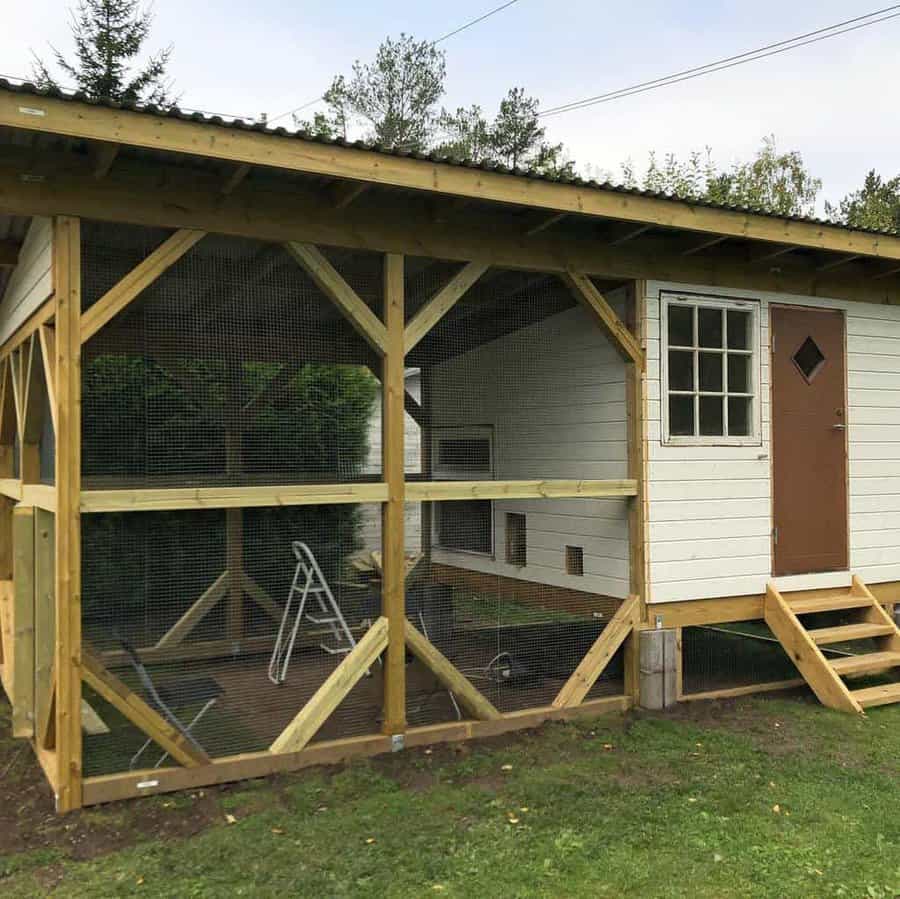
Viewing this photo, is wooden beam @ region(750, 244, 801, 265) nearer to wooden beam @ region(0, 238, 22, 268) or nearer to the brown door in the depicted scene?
the brown door

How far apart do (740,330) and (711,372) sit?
1.20 ft

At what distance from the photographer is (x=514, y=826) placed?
11.3 feet

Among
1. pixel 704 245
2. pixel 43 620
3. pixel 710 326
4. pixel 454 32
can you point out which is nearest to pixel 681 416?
pixel 710 326

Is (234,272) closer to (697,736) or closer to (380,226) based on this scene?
(380,226)

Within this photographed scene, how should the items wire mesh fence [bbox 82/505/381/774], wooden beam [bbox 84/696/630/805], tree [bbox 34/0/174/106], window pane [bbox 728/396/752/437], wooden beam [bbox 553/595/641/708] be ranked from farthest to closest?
tree [bbox 34/0/174/106], window pane [bbox 728/396/752/437], wooden beam [bbox 553/595/641/708], wire mesh fence [bbox 82/505/381/774], wooden beam [bbox 84/696/630/805]

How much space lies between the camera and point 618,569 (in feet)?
16.9

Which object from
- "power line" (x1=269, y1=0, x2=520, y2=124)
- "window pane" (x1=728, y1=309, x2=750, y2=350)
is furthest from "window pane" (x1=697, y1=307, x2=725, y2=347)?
"power line" (x1=269, y1=0, x2=520, y2=124)

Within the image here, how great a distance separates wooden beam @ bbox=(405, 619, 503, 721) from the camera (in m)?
4.37

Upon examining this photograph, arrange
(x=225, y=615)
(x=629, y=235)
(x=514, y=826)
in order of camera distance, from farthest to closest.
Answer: (x=225, y=615)
(x=629, y=235)
(x=514, y=826)

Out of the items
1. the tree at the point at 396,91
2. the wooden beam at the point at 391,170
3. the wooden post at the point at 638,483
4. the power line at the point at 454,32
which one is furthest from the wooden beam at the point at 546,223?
the tree at the point at 396,91

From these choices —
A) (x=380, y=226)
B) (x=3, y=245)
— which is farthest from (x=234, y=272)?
(x=3, y=245)

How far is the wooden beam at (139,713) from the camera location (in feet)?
12.2

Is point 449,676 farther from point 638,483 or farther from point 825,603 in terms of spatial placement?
point 825,603

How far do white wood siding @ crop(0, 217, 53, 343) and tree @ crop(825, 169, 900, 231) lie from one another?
76.1 ft
